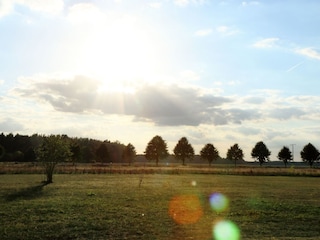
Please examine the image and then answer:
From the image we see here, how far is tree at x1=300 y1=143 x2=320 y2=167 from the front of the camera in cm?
14450

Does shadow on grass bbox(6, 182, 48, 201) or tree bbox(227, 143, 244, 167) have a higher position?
tree bbox(227, 143, 244, 167)

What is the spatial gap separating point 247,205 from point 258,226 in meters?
8.08

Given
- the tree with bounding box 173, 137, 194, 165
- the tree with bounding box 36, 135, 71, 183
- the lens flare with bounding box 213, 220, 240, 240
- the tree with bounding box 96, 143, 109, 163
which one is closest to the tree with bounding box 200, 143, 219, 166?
the tree with bounding box 173, 137, 194, 165

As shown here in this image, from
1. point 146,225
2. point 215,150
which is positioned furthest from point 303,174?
point 215,150

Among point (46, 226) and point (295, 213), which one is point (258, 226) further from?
point (46, 226)

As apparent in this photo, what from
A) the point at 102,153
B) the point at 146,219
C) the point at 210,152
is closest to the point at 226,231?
the point at 146,219

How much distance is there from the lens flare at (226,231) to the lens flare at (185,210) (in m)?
1.61

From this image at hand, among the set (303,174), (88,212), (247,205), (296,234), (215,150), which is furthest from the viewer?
(215,150)

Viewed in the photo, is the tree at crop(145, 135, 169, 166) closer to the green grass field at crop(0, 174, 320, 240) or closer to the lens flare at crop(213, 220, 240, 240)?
the green grass field at crop(0, 174, 320, 240)

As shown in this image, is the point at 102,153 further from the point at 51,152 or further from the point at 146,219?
the point at 146,219

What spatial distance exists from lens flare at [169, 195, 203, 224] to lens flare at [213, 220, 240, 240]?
63.2 inches

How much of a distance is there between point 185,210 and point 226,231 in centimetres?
696

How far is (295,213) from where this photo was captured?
23.3 metres

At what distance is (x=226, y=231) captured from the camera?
17484 mm
